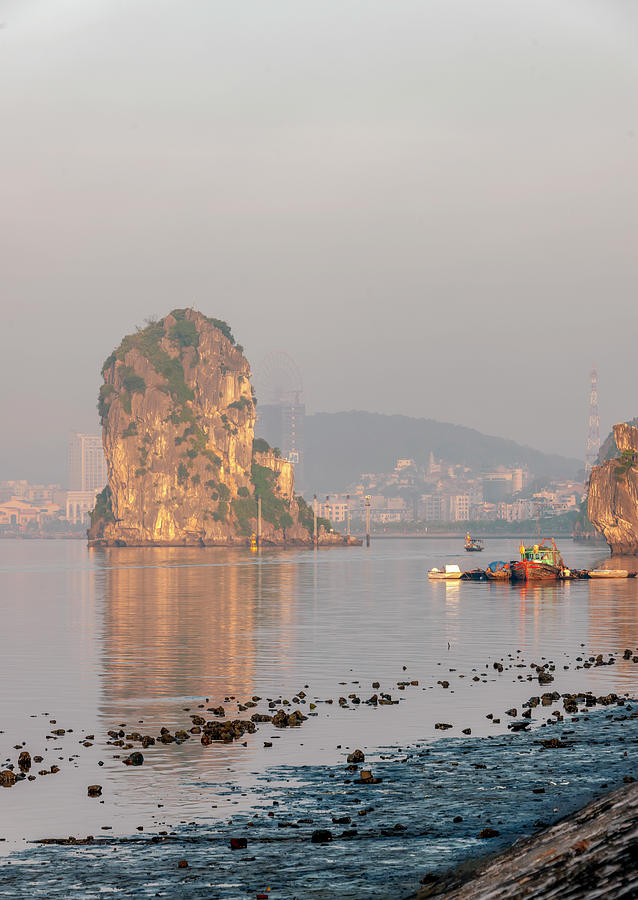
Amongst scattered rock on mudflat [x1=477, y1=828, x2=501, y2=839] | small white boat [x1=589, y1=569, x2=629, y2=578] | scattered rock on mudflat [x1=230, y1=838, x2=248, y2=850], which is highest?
scattered rock on mudflat [x1=477, y1=828, x2=501, y2=839]

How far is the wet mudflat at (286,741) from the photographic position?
22.8 meters

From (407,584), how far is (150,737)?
119398 mm

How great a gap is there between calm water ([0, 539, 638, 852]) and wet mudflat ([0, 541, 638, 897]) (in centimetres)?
14

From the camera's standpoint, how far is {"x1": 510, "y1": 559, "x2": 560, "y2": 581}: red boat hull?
466 feet

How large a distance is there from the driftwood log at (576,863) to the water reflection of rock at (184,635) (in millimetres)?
29109

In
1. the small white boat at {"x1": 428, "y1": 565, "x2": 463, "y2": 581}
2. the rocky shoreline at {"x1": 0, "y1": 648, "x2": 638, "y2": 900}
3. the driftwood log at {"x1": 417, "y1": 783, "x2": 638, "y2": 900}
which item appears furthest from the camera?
the small white boat at {"x1": 428, "y1": 565, "x2": 463, "y2": 581}


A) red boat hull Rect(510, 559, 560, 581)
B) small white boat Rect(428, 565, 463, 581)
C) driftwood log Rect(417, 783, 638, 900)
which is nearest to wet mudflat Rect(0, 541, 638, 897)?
driftwood log Rect(417, 783, 638, 900)

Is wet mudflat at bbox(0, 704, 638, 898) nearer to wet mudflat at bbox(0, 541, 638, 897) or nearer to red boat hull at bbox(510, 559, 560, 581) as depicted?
wet mudflat at bbox(0, 541, 638, 897)

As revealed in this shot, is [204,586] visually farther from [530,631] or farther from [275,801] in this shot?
[275,801]

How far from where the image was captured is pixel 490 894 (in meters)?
15.0

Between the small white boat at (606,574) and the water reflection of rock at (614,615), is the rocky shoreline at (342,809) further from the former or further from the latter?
the small white boat at (606,574)

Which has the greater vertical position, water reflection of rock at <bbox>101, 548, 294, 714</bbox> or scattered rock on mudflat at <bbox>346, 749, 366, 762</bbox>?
scattered rock on mudflat at <bbox>346, 749, 366, 762</bbox>

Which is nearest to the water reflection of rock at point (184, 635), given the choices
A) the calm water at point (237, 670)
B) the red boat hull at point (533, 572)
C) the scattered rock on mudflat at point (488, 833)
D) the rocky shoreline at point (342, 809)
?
the calm water at point (237, 670)

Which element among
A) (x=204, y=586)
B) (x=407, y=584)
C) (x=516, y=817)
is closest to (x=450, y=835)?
(x=516, y=817)
